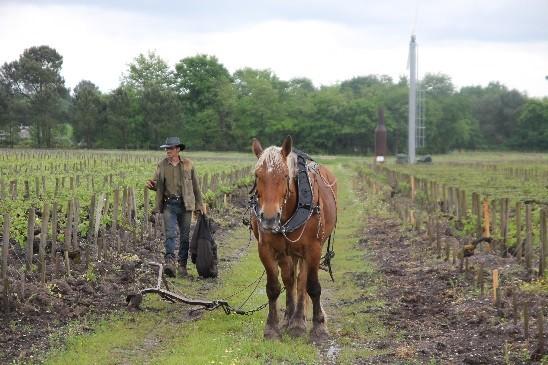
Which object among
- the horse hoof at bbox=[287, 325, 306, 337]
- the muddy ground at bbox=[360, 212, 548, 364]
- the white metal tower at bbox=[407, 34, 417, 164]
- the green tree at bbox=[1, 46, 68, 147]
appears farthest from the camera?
the green tree at bbox=[1, 46, 68, 147]

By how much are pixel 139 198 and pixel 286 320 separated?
10.4 metres

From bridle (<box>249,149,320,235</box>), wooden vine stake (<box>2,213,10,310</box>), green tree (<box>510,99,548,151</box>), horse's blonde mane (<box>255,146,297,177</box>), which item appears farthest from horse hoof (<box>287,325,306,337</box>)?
green tree (<box>510,99,548,151</box>)

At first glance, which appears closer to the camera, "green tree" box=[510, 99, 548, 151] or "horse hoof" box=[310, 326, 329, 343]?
"horse hoof" box=[310, 326, 329, 343]

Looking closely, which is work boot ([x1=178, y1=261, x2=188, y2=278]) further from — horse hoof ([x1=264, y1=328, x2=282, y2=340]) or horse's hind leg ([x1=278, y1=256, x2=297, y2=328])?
horse hoof ([x1=264, y1=328, x2=282, y2=340])

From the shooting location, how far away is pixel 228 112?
96062 mm

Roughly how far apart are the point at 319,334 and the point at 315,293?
0.45 meters

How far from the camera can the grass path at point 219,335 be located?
719 cm

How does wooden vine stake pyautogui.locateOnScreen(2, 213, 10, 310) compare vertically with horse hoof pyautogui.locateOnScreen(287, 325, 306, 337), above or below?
above

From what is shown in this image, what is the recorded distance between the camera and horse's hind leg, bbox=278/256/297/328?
8.16 m

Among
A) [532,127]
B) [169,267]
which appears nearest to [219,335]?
[169,267]

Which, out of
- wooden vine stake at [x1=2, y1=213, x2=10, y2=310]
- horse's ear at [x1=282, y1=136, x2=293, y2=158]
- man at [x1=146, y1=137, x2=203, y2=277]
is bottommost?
wooden vine stake at [x1=2, y1=213, x2=10, y2=310]

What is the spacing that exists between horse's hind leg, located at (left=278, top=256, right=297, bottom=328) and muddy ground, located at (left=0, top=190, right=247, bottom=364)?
1.27 m

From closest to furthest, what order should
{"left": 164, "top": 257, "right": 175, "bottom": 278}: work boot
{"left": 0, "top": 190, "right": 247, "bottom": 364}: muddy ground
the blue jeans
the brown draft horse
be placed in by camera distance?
1. the brown draft horse
2. {"left": 0, "top": 190, "right": 247, "bottom": 364}: muddy ground
3. {"left": 164, "top": 257, "right": 175, "bottom": 278}: work boot
4. the blue jeans

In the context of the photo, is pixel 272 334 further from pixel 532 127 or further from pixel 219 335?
pixel 532 127
